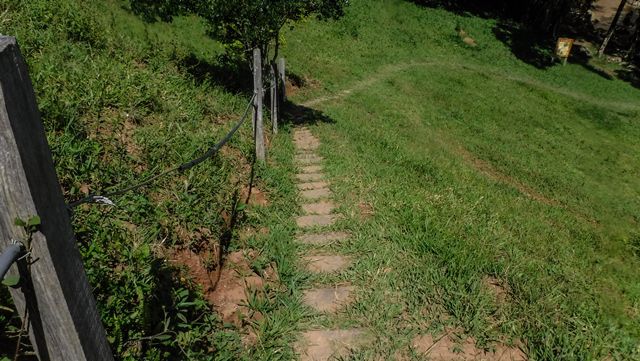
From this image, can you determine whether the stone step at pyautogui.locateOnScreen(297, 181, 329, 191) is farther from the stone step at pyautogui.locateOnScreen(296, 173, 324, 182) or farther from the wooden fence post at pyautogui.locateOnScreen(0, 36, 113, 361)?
the wooden fence post at pyautogui.locateOnScreen(0, 36, 113, 361)

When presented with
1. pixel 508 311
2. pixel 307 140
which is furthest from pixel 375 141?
pixel 508 311

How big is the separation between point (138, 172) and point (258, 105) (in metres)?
2.98

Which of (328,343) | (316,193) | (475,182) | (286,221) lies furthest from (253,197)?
(475,182)

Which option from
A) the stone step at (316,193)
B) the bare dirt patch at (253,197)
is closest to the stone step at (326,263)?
the bare dirt patch at (253,197)

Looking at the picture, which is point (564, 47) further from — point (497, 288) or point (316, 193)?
point (497, 288)

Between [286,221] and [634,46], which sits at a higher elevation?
[286,221]

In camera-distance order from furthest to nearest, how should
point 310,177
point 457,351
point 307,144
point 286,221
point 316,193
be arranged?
point 307,144, point 310,177, point 316,193, point 286,221, point 457,351

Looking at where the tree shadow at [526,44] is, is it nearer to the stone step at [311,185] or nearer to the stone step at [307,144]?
the stone step at [307,144]

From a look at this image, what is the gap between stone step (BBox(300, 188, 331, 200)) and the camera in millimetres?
7238

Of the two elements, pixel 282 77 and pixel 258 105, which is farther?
pixel 282 77

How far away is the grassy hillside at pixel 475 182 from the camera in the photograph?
4551 millimetres

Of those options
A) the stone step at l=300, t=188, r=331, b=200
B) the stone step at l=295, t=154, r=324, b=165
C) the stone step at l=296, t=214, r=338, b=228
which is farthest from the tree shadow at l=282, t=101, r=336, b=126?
the stone step at l=296, t=214, r=338, b=228

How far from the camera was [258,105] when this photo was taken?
25.1 ft

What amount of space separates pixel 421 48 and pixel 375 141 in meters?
18.1
